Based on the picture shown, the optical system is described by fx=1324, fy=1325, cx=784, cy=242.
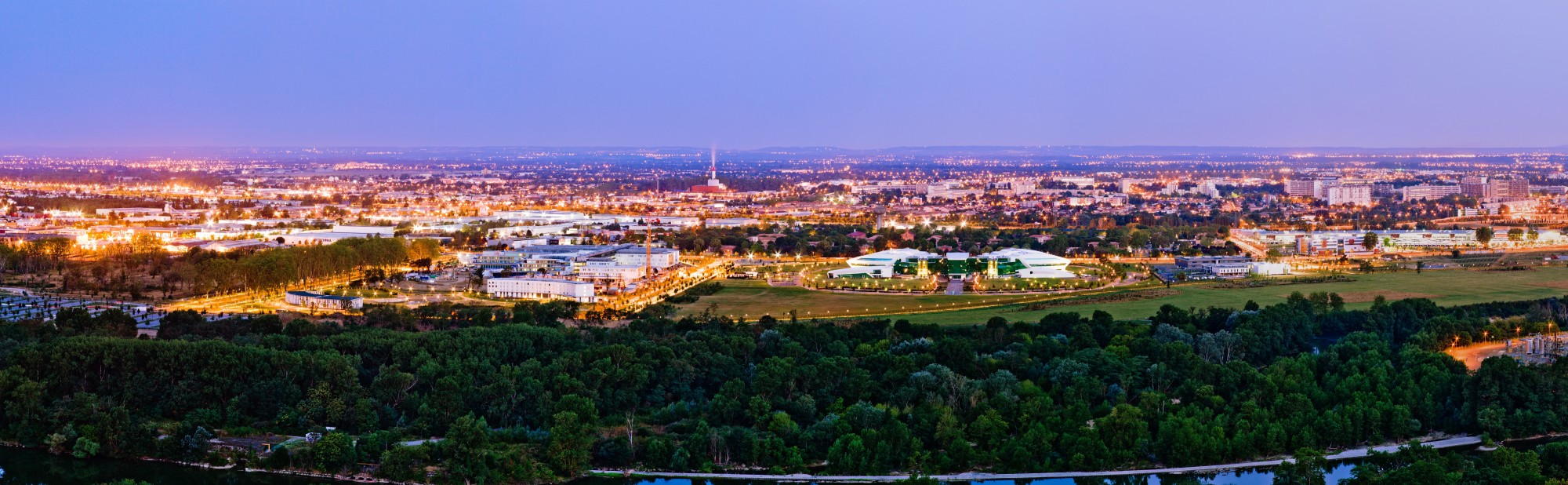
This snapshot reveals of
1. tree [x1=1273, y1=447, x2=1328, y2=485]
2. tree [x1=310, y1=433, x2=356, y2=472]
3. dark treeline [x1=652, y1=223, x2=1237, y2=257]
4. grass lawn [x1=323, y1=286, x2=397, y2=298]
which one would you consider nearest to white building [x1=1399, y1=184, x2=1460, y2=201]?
dark treeline [x1=652, y1=223, x2=1237, y2=257]

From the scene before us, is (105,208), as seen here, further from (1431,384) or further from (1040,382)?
(1431,384)

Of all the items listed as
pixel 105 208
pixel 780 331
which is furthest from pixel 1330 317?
pixel 105 208

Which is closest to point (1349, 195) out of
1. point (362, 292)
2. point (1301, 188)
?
point (1301, 188)

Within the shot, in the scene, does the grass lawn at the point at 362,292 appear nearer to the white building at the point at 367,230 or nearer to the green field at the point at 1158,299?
the green field at the point at 1158,299

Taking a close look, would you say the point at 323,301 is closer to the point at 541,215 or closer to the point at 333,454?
the point at 333,454

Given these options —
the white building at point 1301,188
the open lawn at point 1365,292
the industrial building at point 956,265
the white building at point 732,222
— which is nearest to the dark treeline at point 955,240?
the white building at point 732,222

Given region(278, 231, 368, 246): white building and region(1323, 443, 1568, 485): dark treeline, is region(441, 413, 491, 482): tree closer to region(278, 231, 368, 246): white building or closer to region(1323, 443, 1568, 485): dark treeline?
region(1323, 443, 1568, 485): dark treeline
